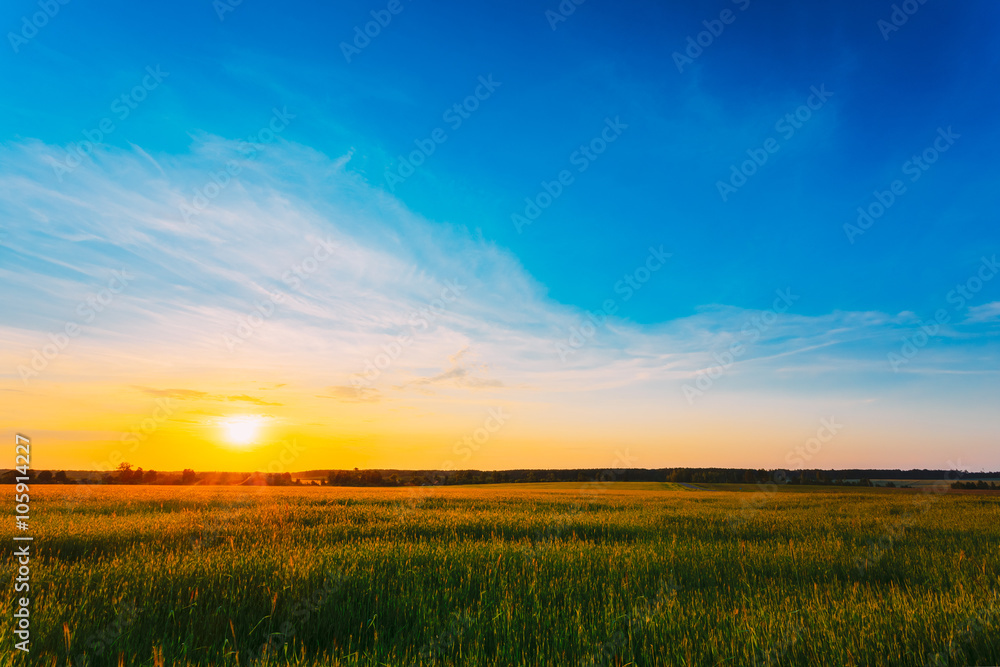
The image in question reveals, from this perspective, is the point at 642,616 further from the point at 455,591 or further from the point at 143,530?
the point at 143,530

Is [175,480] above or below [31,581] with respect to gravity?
below

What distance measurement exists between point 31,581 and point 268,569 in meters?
2.32

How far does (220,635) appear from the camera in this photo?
13.2 ft

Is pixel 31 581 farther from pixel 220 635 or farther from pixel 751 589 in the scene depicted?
pixel 751 589

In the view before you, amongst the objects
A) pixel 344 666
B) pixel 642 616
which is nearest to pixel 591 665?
pixel 642 616

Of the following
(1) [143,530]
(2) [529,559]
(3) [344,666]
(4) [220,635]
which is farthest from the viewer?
(1) [143,530]

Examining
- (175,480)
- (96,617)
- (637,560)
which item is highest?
(96,617)

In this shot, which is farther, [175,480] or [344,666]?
[175,480]

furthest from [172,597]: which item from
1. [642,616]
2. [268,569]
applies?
[642,616]

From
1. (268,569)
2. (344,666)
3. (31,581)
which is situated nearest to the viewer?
(344,666)

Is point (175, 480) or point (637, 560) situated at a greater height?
point (637, 560)

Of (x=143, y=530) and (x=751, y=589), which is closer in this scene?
(x=751, y=589)

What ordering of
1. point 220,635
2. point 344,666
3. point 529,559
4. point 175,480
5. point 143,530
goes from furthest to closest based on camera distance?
point 175,480, point 143,530, point 529,559, point 220,635, point 344,666

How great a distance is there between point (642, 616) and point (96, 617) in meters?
4.75
